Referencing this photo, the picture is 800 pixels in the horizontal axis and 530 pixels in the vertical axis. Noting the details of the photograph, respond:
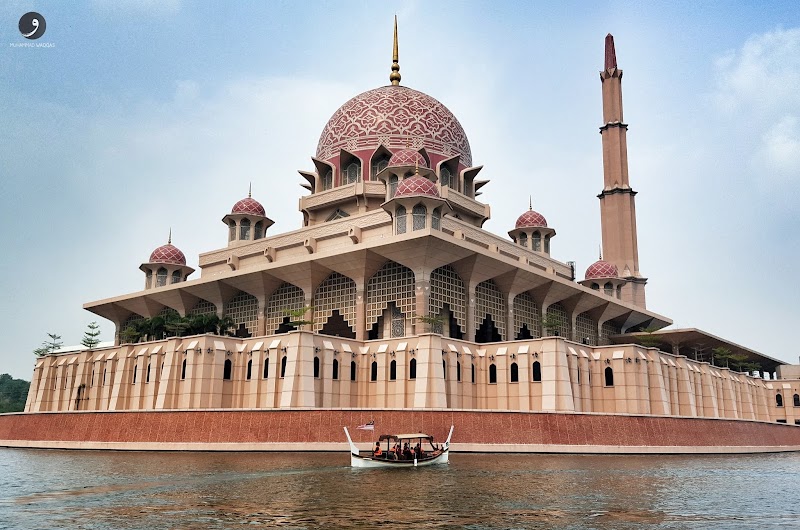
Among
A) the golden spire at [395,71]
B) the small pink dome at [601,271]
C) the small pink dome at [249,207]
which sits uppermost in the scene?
the golden spire at [395,71]

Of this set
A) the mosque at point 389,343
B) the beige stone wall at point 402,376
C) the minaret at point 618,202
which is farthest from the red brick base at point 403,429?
the minaret at point 618,202

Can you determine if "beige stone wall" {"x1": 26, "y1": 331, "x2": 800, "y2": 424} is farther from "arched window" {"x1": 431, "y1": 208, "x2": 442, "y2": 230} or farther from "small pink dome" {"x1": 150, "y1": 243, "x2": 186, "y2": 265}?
"small pink dome" {"x1": 150, "y1": 243, "x2": 186, "y2": 265}

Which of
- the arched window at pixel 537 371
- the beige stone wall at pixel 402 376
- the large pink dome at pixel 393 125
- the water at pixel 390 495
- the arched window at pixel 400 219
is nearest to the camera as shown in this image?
the water at pixel 390 495

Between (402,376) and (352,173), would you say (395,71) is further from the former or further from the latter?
(402,376)

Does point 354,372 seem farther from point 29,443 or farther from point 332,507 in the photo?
point 332,507

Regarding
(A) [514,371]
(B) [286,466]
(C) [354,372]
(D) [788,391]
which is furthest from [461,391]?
(D) [788,391]

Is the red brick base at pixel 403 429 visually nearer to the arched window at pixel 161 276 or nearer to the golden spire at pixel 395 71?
the arched window at pixel 161 276

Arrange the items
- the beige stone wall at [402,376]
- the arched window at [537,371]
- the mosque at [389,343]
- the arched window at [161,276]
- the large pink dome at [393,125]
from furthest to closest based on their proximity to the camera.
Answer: the arched window at [161,276], the large pink dome at [393,125], the arched window at [537,371], the beige stone wall at [402,376], the mosque at [389,343]

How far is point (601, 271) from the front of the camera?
2334 inches

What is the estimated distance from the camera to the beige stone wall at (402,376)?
38.1 metres

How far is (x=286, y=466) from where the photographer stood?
2397 centimetres

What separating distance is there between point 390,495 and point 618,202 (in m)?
52.5

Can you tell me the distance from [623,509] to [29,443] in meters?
34.8

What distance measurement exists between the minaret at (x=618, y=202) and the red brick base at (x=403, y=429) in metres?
28.7
